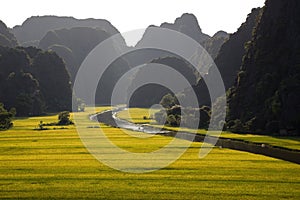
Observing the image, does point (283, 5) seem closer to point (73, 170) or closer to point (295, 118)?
point (295, 118)

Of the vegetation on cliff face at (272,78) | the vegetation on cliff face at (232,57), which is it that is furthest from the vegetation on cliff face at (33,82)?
the vegetation on cliff face at (272,78)

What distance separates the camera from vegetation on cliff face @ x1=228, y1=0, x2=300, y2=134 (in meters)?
72.9

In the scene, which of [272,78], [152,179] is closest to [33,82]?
[272,78]

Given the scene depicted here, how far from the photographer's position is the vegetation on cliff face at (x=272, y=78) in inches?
2869

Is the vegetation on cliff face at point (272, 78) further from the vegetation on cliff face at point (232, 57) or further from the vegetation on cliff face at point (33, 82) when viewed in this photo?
the vegetation on cliff face at point (33, 82)

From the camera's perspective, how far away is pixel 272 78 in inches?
3209

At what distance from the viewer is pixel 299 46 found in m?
81.2

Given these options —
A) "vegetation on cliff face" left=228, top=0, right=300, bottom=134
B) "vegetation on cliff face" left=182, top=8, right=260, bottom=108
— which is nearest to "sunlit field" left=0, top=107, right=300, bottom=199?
"vegetation on cliff face" left=228, top=0, right=300, bottom=134

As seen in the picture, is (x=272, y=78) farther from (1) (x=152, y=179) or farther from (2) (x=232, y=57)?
(1) (x=152, y=179)

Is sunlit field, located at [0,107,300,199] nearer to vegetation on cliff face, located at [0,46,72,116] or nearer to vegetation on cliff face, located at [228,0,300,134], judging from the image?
vegetation on cliff face, located at [228,0,300,134]

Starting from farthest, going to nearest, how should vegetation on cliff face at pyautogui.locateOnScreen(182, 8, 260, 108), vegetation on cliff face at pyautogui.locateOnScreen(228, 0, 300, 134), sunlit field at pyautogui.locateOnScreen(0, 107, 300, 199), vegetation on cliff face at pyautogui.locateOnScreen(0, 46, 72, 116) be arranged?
1. vegetation on cliff face at pyautogui.locateOnScreen(182, 8, 260, 108)
2. vegetation on cliff face at pyautogui.locateOnScreen(0, 46, 72, 116)
3. vegetation on cliff face at pyautogui.locateOnScreen(228, 0, 300, 134)
4. sunlit field at pyautogui.locateOnScreen(0, 107, 300, 199)

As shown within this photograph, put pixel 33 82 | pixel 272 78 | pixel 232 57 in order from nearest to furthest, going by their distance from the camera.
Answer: pixel 272 78
pixel 232 57
pixel 33 82

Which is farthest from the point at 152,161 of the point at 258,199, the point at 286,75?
the point at 286,75

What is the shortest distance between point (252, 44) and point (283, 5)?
10.8m
